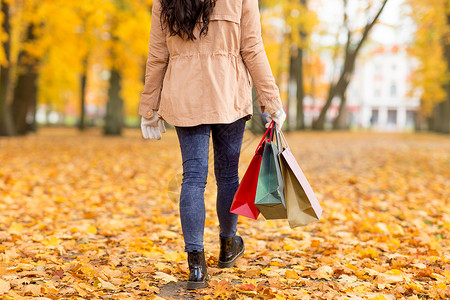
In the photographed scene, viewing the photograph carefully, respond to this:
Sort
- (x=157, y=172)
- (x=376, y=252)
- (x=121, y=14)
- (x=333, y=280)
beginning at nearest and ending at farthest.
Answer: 1. (x=333, y=280)
2. (x=376, y=252)
3. (x=157, y=172)
4. (x=121, y=14)

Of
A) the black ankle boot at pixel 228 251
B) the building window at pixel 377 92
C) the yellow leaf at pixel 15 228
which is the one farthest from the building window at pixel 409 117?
the black ankle boot at pixel 228 251

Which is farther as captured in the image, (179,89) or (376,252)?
(376,252)

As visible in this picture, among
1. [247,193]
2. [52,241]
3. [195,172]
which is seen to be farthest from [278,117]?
[52,241]

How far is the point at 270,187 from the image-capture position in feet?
8.52

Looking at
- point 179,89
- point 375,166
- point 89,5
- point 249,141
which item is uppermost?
point 89,5

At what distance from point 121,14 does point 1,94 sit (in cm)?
527

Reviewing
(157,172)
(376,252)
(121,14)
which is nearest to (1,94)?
(121,14)

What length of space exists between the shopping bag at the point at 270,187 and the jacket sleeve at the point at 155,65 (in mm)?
741

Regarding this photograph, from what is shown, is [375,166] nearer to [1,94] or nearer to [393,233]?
[393,233]

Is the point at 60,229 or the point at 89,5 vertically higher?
the point at 89,5

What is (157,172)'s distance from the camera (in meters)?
8.60

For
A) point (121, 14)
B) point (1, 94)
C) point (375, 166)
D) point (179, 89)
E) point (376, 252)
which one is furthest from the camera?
point (1, 94)

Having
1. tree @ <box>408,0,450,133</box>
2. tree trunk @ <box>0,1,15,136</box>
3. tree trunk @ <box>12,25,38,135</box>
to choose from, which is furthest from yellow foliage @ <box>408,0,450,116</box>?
tree trunk @ <box>12,25,38,135</box>

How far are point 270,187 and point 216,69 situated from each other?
722 mm
